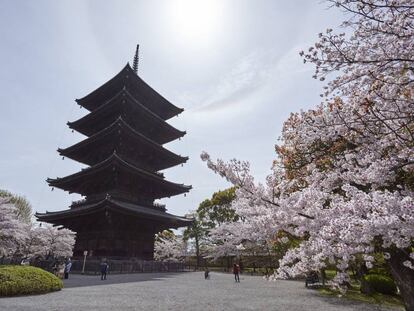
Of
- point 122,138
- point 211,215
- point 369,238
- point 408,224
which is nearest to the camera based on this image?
point 408,224

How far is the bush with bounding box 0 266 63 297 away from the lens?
30.0ft

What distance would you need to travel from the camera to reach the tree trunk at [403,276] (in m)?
5.15

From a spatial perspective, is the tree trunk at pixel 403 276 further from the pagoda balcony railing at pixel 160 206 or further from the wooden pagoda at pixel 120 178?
the pagoda balcony railing at pixel 160 206

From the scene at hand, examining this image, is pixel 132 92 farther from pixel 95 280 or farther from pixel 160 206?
pixel 95 280

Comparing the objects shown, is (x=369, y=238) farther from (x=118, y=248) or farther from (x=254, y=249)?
(x=254, y=249)

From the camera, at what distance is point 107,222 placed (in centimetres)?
2197

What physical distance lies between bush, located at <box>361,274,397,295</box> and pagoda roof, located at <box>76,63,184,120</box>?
23.1m

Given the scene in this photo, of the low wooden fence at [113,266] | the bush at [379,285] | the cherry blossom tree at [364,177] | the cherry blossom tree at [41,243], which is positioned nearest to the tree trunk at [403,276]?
the cherry blossom tree at [364,177]

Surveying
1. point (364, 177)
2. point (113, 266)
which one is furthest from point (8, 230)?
point (364, 177)

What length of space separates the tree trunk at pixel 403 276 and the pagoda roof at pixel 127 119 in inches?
908

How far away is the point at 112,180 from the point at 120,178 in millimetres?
675

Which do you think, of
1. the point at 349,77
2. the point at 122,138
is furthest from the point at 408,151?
the point at 122,138

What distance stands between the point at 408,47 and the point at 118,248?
22063 mm

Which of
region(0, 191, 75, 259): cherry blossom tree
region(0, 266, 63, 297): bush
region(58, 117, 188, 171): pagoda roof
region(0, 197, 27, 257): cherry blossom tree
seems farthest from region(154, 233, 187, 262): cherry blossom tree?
region(0, 266, 63, 297): bush
